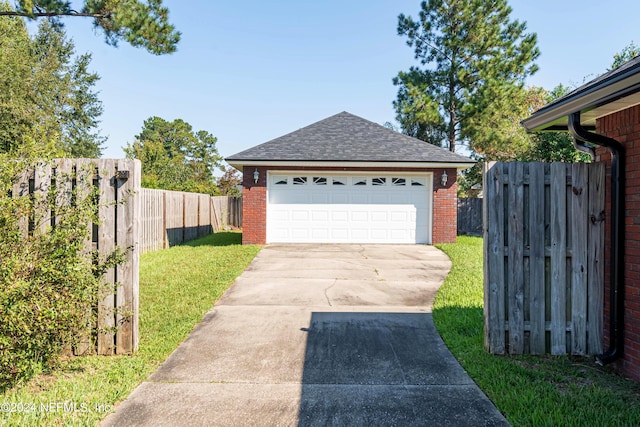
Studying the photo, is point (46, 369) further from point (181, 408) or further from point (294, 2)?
point (294, 2)

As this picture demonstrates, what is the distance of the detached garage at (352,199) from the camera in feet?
41.2

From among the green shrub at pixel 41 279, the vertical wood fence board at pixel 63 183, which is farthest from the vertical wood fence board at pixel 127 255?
the vertical wood fence board at pixel 63 183

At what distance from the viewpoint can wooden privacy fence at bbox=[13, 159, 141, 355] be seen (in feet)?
12.7

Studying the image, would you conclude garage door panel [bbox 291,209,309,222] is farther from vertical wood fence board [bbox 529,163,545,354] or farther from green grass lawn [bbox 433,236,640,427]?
vertical wood fence board [bbox 529,163,545,354]

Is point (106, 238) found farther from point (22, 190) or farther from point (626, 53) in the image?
point (626, 53)

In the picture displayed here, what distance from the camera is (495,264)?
156 inches

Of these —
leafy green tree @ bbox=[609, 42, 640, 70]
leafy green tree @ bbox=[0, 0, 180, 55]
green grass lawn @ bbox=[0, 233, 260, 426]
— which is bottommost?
green grass lawn @ bbox=[0, 233, 260, 426]

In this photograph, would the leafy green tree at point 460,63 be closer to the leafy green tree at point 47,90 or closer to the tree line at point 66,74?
the tree line at point 66,74

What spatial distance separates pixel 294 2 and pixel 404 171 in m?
6.41

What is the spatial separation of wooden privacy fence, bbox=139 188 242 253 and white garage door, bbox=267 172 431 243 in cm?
344

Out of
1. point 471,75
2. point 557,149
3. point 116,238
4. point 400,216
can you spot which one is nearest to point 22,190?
point 116,238

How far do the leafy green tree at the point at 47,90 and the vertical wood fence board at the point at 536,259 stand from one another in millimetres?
15519

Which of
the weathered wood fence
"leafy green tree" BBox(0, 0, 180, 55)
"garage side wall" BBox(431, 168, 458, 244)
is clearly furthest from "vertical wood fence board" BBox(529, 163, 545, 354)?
the weathered wood fence

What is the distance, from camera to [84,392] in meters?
3.14
